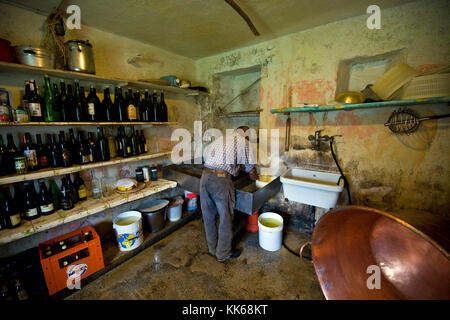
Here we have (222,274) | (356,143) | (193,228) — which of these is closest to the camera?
(222,274)

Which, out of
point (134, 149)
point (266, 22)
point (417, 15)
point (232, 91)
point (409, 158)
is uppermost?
point (266, 22)

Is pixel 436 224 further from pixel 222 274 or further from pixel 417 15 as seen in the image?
pixel 417 15

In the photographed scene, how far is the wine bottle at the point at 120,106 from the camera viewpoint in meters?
1.98

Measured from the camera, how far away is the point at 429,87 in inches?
54.8

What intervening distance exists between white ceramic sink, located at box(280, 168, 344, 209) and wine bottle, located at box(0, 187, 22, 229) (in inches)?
92.5

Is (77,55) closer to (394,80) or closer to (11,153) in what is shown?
(11,153)

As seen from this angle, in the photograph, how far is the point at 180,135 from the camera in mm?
2934

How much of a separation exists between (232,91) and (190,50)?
91 cm

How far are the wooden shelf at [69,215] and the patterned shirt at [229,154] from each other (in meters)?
0.84

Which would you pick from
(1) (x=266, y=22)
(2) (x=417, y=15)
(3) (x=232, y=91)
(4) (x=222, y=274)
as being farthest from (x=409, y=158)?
(3) (x=232, y=91)

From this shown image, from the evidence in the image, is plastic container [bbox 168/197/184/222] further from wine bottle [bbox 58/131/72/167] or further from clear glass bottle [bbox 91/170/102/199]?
wine bottle [bbox 58/131/72/167]

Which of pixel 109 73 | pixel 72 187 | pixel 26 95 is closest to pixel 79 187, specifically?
pixel 72 187

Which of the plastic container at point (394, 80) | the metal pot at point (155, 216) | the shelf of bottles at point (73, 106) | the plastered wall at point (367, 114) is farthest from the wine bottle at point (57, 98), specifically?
the plastic container at point (394, 80)
